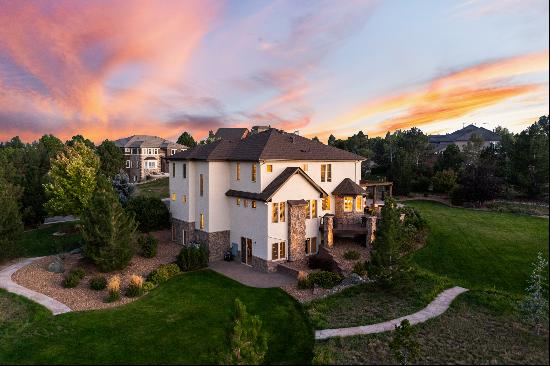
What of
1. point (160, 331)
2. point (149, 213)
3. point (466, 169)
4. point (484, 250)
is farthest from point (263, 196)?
point (466, 169)

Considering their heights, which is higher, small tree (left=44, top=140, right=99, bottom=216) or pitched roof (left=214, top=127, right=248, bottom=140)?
pitched roof (left=214, top=127, right=248, bottom=140)

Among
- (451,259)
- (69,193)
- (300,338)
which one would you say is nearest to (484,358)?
(300,338)

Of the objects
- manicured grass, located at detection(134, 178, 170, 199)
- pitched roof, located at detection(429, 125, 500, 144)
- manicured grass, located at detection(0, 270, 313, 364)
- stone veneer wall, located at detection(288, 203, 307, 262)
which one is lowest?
manicured grass, located at detection(0, 270, 313, 364)

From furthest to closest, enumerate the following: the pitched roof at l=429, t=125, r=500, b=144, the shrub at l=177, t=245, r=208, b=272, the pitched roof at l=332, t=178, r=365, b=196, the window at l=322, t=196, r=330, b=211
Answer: the pitched roof at l=429, t=125, r=500, b=144 → the pitched roof at l=332, t=178, r=365, b=196 → the window at l=322, t=196, r=330, b=211 → the shrub at l=177, t=245, r=208, b=272

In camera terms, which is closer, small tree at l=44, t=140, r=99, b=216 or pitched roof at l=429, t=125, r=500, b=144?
small tree at l=44, t=140, r=99, b=216

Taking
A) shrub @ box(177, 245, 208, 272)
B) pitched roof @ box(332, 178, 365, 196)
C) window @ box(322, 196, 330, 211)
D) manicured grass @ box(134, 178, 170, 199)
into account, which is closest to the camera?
shrub @ box(177, 245, 208, 272)

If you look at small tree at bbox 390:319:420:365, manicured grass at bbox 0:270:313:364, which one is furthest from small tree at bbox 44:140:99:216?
small tree at bbox 390:319:420:365

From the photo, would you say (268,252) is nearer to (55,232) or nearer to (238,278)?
(238,278)

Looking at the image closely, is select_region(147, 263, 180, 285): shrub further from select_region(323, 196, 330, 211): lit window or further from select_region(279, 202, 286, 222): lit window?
select_region(323, 196, 330, 211): lit window
